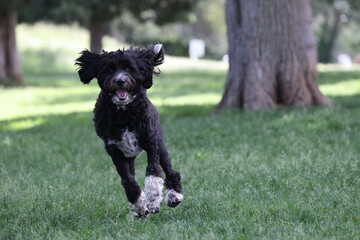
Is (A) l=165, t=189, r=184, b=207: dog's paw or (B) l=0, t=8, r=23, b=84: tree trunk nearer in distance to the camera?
(A) l=165, t=189, r=184, b=207: dog's paw

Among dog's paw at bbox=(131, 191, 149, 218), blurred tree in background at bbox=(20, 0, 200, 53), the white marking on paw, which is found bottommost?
dog's paw at bbox=(131, 191, 149, 218)

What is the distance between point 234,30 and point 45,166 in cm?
622

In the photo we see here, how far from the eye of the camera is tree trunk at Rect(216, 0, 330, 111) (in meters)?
14.2

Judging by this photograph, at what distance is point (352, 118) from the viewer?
42.0 ft

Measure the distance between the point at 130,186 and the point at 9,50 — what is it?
25778 mm

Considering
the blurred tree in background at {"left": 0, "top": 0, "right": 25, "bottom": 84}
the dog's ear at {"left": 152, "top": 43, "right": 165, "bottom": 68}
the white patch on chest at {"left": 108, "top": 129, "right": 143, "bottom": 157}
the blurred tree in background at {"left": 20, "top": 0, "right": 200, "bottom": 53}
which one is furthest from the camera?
the blurred tree in background at {"left": 20, "top": 0, "right": 200, "bottom": 53}

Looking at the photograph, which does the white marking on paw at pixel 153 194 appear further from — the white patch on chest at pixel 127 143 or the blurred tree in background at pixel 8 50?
the blurred tree in background at pixel 8 50

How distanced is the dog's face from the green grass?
1.17 meters

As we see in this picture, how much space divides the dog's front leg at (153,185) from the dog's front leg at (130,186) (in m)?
0.08

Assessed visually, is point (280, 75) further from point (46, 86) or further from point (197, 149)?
point (46, 86)

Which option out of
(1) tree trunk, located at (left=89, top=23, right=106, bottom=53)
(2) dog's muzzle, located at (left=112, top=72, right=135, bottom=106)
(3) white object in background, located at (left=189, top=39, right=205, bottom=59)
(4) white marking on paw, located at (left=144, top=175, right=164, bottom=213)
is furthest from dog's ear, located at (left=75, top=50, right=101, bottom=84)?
(3) white object in background, located at (left=189, top=39, right=205, bottom=59)

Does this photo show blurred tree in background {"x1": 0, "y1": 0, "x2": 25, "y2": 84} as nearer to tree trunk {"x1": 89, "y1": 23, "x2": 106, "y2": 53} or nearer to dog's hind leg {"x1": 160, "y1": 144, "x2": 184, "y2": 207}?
tree trunk {"x1": 89, "y1": 23, "x2": 106, "y2": 53}

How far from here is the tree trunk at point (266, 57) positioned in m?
14.2

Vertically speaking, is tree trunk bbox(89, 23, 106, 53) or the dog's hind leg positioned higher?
tree trunk bbox(89, 23, 106, 53)
